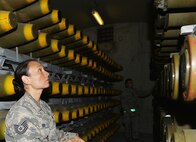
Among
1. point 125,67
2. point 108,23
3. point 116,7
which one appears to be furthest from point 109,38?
point 116,7

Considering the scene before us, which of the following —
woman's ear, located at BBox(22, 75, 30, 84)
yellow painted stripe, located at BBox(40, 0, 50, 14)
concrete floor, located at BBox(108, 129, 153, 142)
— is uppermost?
yellow painted stripe, located at BBox(40, 0, 50, 14)

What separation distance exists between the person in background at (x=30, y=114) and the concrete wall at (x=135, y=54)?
5.00m

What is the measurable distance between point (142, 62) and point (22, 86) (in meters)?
5.31

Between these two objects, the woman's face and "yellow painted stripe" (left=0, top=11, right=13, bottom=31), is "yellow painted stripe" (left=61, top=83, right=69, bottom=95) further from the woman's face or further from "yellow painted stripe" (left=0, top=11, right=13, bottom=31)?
"yellow painted stripe" (left=0, top=11, right=13, bottom=31)

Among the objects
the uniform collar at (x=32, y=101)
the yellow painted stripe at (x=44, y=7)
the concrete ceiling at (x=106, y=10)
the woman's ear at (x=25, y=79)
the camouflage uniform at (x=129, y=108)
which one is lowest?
the camouflage uniform at (x=129, y=108)

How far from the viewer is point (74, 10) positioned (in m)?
5.44

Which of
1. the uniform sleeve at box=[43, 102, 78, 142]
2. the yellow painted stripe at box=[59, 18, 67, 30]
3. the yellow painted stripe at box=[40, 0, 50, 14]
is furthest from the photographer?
the yellow painted stripe at box=[59, 18, 67, 30]

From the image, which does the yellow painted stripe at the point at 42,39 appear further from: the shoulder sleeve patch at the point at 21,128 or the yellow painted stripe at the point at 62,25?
the shoulder sleeve patch at the point at 21,128

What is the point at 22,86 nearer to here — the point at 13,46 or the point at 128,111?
the point at 13,46

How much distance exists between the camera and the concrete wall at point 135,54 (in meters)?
6.68

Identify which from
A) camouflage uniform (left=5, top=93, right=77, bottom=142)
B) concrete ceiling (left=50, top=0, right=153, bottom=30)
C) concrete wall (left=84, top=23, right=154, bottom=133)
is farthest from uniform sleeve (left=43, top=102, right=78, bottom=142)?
concrete wall (left=84, top=23, right=154, bottom=133)

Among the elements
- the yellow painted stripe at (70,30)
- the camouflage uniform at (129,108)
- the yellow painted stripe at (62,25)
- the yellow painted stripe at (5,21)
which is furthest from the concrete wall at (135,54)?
the yellow painted stripe at (5,21)

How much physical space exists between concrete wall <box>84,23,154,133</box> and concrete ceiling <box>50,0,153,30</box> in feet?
1.09

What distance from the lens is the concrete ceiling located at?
512 cm
